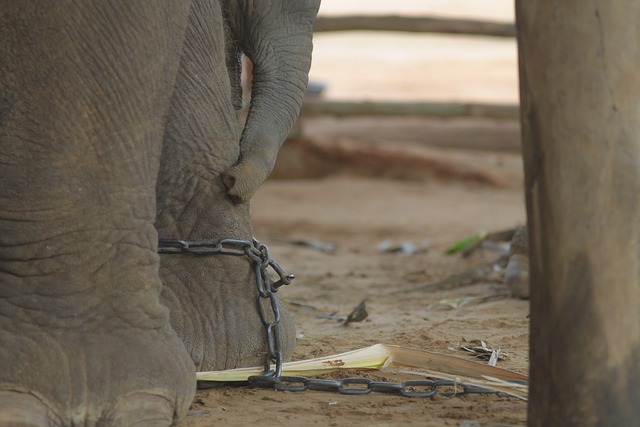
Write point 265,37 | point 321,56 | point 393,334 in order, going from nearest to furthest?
point 265,37, point 393,334, point 321,56

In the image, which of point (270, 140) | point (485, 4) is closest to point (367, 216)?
point (270, 140)

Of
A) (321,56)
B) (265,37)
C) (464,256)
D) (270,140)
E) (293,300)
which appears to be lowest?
(321,56)

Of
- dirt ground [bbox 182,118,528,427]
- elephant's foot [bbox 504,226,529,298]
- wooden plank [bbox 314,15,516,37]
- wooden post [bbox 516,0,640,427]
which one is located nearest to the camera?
wooden post [bbox 516,0,640,427]

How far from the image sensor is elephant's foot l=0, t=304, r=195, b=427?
6.71 feet

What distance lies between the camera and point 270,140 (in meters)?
2.80

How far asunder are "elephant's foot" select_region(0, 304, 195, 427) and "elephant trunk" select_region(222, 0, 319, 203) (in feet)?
2.87

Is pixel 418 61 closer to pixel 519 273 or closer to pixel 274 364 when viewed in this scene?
pixel 519 273

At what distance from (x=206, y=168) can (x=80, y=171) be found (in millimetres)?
581

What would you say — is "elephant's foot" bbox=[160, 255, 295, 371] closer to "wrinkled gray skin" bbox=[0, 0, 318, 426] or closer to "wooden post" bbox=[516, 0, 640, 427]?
"wrinkled gray skin" bbox=[0, 0, 318, 426]

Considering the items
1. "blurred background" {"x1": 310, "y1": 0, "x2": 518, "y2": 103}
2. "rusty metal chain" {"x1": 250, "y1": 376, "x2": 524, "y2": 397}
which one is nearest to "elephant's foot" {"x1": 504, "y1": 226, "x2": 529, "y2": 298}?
"rusty metal chain" {"x1": 250, "y1": 376, "x2": 524, "y2": 397}

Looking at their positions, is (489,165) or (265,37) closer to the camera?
(265,37)

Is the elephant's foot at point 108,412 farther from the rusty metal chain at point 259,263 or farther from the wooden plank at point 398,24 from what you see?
the wooden plank at point 398,24

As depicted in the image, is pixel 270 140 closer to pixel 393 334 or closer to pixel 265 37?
pixel 265 37

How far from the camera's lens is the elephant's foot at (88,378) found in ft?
6.71
